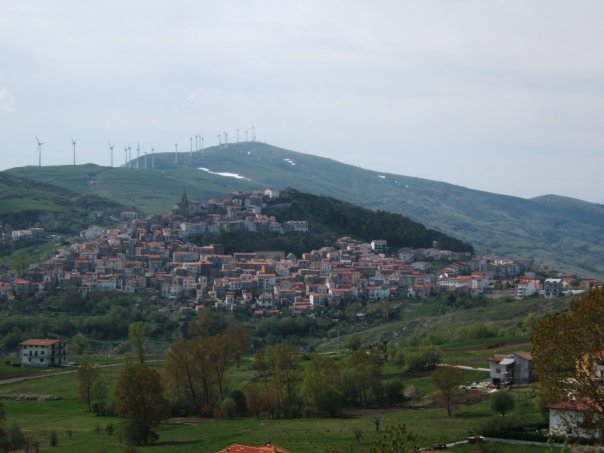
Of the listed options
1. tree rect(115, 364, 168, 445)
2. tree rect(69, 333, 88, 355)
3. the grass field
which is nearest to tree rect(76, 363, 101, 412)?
the grass field

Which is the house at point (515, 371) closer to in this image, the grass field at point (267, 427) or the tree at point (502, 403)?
the grass field at point (267, 427)

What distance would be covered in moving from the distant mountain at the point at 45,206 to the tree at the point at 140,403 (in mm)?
107791

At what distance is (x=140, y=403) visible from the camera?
42.9 meters

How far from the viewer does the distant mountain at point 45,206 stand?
149 m

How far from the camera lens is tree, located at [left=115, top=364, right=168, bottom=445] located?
41.3 meters

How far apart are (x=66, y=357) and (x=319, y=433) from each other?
43763mm

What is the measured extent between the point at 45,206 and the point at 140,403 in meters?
121

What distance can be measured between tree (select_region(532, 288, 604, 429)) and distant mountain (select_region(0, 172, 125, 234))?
132408mm

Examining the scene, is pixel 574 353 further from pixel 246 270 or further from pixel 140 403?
pixel 246 270

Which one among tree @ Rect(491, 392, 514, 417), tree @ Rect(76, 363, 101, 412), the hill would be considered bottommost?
tree @ Rect(76, 363, 101, 412)

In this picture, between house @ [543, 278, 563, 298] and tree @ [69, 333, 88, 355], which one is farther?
house @ [543, 278, 563, 298]

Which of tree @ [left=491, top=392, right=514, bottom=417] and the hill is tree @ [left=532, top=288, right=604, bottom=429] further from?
the hill

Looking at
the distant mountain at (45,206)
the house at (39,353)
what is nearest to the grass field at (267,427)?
the house at (39,353)

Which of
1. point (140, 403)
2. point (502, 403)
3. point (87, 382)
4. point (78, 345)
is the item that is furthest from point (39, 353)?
point (502, 403)
